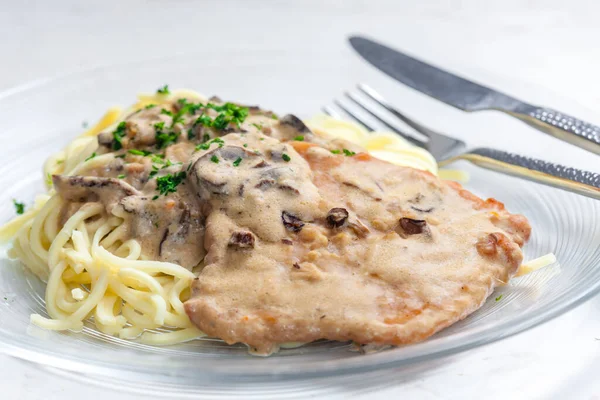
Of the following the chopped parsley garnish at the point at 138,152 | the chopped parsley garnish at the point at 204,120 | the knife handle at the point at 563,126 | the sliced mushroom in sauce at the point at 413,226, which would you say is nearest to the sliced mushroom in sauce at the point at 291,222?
the sliced mushroom in sauce at the point at 413,226

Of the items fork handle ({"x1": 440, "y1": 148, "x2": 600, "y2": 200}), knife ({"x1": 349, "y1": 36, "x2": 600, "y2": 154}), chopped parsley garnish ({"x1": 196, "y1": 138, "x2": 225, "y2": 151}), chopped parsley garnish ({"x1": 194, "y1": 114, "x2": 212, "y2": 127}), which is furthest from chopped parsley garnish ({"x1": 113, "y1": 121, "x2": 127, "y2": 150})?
fork handle ({"x1": 440, "y1": 148, "x2": 600, "y2": 200})

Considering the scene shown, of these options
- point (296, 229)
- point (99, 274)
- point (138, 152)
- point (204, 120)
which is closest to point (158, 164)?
point (138, 152)

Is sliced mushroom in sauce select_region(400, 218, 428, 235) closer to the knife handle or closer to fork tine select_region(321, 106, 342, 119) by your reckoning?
the knife handle

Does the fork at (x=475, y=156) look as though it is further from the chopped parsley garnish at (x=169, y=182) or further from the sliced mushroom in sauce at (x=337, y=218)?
the chopped parsley garnish at (x=169, y=182)

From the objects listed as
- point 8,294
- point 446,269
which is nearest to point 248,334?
point 446,269

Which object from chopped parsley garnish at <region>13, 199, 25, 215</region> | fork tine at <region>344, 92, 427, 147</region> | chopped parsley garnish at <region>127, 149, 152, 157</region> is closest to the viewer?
chopped parsley garnish at <region>127, 149, 152, 157</region>
